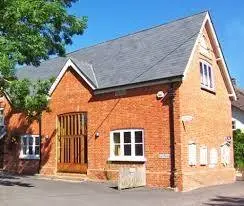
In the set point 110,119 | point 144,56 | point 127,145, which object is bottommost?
point 127,145

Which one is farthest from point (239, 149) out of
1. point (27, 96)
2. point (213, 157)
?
point (27, 96)

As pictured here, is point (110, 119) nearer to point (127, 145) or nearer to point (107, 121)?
point (107, 121)

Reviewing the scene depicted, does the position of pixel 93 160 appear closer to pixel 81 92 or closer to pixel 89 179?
pixel 89 179

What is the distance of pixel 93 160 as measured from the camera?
24.0 metres

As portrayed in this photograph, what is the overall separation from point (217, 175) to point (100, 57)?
9473mm

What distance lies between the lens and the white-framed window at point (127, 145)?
2209cm

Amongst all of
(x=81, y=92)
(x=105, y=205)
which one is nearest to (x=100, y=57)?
(x=81, y=92)

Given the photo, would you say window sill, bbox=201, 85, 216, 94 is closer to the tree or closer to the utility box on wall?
the utility box on wall

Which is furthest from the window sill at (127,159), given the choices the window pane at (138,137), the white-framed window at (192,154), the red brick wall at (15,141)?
the red brick wall at (15,141)

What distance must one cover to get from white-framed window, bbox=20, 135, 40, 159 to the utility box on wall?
8.73 metres

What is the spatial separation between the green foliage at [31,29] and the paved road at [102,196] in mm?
4649

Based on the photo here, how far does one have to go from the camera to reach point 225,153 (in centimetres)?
2553

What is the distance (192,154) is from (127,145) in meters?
3.16

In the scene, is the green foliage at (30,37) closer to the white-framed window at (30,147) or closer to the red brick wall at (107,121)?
the red brick wall at (107,121)
